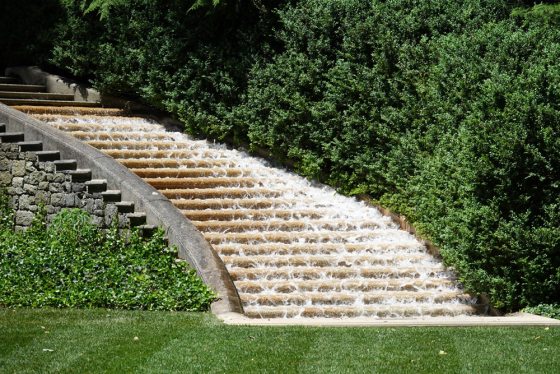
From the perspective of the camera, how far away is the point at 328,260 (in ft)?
42.3

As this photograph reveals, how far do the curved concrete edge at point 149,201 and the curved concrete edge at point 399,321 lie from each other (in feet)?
1.54

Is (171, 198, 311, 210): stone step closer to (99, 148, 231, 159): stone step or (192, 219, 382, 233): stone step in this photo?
(192, 219, 382, 233): stone step

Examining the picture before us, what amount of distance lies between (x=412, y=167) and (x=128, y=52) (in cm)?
615

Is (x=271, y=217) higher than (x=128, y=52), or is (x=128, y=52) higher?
(x=128, y=52)

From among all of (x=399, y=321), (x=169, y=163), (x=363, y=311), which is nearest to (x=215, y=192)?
(x=169, y=163)

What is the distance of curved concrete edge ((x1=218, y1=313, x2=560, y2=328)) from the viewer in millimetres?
10531

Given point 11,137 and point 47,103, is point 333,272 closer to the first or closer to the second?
point 11,137

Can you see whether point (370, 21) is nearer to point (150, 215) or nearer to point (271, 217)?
point (271, 217)

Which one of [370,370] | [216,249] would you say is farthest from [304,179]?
[370,370]

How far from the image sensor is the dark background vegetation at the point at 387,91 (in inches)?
464

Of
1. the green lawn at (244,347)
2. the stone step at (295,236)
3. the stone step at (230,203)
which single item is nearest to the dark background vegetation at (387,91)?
the stone step at (295,236)

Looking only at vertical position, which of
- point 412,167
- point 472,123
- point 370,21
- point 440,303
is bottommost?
point 440,303

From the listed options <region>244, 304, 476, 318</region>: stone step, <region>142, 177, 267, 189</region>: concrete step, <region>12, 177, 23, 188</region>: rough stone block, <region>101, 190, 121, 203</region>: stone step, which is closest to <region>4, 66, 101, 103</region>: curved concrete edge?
<region>142, 177, 267, 189</region>: concrete step

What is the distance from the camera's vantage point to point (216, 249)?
42.4 ft
